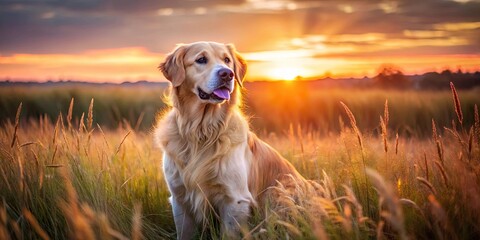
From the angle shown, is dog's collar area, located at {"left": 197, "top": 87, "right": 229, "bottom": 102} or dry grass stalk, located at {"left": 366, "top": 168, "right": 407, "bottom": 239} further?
dog's collar area, located at {"left": 197, "top": 87, "right": 229, "bottom": 102}

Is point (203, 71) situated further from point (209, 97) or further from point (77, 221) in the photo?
point (77, 221)

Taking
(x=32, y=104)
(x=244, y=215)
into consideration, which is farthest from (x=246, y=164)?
(x=32, y=104)

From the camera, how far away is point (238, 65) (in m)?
4.45

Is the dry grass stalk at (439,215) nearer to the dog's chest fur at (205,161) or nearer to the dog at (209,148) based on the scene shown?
the dog at (209,148)

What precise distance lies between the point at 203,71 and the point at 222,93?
0.27m

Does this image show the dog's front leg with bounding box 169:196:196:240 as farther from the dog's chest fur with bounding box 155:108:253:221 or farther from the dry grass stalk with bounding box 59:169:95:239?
the dry grass stalk with bounding box 59:169:95:239

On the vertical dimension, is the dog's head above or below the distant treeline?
above

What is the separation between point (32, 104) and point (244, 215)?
35.9ft

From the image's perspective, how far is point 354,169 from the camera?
3.56 m

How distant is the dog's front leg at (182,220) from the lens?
12.9 ft

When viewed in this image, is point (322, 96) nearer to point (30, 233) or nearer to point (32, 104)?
point (32, 104)

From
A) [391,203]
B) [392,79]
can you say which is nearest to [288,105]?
[392,79]

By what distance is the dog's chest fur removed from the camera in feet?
12.3

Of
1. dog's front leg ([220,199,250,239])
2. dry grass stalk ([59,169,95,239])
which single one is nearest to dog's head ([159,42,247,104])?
dog's front leg ([220,199,250,239])
